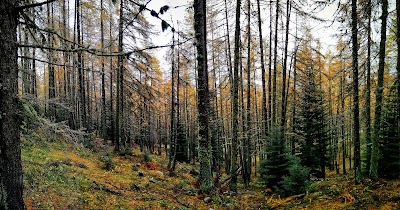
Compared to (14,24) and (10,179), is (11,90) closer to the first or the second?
(14,24)

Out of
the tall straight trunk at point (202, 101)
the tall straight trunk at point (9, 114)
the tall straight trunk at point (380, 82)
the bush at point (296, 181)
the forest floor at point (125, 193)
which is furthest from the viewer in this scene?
the bush at point (296, 181)

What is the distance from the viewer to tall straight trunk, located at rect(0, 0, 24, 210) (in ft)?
9.99

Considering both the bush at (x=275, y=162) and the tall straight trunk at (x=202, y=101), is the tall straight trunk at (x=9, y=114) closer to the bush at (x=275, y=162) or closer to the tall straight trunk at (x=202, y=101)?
the tall straight trunk at (x=202, y=101)

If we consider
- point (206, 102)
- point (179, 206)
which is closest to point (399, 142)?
point (206, 102)

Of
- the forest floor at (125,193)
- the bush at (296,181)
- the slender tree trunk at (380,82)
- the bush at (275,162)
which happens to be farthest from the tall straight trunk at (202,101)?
the slender tree trunk at (380,82)

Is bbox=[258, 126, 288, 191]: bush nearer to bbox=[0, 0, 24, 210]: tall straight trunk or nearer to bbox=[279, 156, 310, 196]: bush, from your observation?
bbox=[279, 156, 310, 196]: bush

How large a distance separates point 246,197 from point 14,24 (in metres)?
9.30

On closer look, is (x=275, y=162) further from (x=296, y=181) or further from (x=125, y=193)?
(x=125, y=193)

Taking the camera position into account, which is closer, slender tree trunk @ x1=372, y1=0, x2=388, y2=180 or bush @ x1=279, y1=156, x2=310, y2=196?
slender tree trunk @ x1=372, y1=0, x2=388, y2=180

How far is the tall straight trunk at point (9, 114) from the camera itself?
3.04 meters

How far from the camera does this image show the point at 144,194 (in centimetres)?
805

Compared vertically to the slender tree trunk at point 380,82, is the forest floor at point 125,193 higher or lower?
lower

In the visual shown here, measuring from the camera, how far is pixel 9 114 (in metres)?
3.14

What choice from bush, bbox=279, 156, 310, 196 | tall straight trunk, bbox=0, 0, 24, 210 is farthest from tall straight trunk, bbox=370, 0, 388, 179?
tall straight trunk, bbox=0, 0, 24, 210
